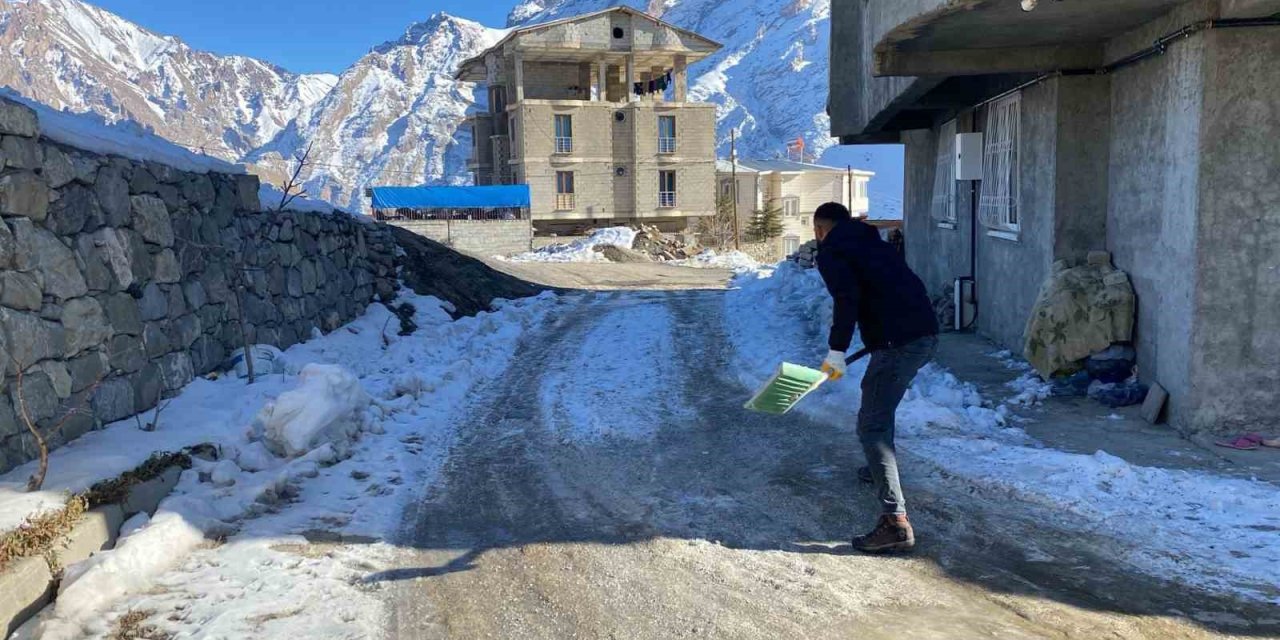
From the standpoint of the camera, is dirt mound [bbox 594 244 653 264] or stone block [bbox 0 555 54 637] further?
dirt mound [bbox 594 244 653 264]

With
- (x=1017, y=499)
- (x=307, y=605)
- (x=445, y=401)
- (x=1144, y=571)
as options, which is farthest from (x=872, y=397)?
(x=445, y=401)

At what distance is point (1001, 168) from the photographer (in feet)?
34.4

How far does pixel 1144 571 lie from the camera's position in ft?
14.0

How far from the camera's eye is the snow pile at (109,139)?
6184mm

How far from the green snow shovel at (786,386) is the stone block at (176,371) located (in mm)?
4385

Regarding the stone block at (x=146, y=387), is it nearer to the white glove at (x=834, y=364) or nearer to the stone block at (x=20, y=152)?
the stone block at (x=20, y=152)

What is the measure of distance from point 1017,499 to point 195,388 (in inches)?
228

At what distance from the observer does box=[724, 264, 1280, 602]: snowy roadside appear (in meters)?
4.36

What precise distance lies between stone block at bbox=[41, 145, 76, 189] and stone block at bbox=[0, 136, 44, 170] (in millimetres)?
75

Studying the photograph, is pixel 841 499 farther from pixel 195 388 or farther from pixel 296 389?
pixel 195 388

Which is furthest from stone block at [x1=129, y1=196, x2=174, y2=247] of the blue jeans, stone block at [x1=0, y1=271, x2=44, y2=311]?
the blue jeans

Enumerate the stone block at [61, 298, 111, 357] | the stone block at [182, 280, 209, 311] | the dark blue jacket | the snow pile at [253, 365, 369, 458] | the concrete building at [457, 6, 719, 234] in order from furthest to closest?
the concrete building at [457, 6, 719, 234] → the stone block at [182, 280, 209, 311] → the snow pile at [253, 365, 369, 458] → the stone block at [61, 298, 111, 357] → the dark blue jacket

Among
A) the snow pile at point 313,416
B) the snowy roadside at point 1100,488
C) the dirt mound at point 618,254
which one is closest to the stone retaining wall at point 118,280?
the snow pile at point 313,416

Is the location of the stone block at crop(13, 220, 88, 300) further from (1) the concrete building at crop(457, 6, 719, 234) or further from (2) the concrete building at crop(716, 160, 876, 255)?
(2) the concrete building at crop(716, 160, 876, 255)
